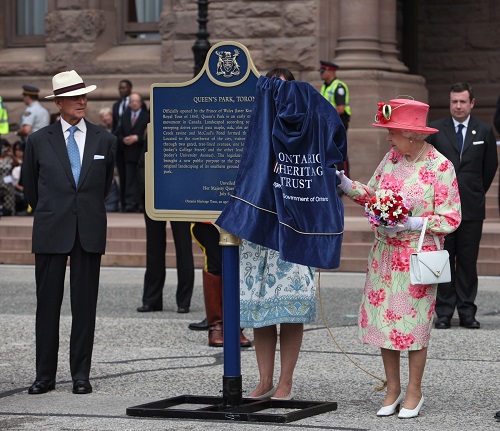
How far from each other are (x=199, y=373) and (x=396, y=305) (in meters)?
2.10

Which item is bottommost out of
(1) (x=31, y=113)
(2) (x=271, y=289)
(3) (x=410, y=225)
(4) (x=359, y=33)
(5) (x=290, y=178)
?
(2) (x=271, y=289)

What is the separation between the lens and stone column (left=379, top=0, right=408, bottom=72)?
22750mm

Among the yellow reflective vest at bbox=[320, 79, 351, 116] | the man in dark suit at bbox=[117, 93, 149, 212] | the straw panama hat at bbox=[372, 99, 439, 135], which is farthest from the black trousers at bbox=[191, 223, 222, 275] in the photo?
the man in dark suit at bbox=[117, 93, 149, 212]

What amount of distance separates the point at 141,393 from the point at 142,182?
534cm

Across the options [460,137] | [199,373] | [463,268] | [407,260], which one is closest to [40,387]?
[199,373]

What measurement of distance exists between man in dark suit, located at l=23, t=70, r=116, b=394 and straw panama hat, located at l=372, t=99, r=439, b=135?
6.70ft

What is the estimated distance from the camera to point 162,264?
13.8 m

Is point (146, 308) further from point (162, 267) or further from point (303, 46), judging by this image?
point (303, 46)

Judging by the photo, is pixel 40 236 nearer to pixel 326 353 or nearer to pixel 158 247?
pixel 326 353

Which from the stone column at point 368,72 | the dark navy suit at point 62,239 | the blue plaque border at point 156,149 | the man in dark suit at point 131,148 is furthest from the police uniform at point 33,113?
the blue plaque border at point 156,149

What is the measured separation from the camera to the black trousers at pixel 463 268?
12578mm

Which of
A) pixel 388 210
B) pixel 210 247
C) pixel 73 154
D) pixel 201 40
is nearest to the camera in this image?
pixel 388 210

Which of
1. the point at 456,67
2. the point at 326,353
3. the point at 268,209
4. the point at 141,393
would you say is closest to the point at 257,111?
the point at 268,209

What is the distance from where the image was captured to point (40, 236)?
9.28m
